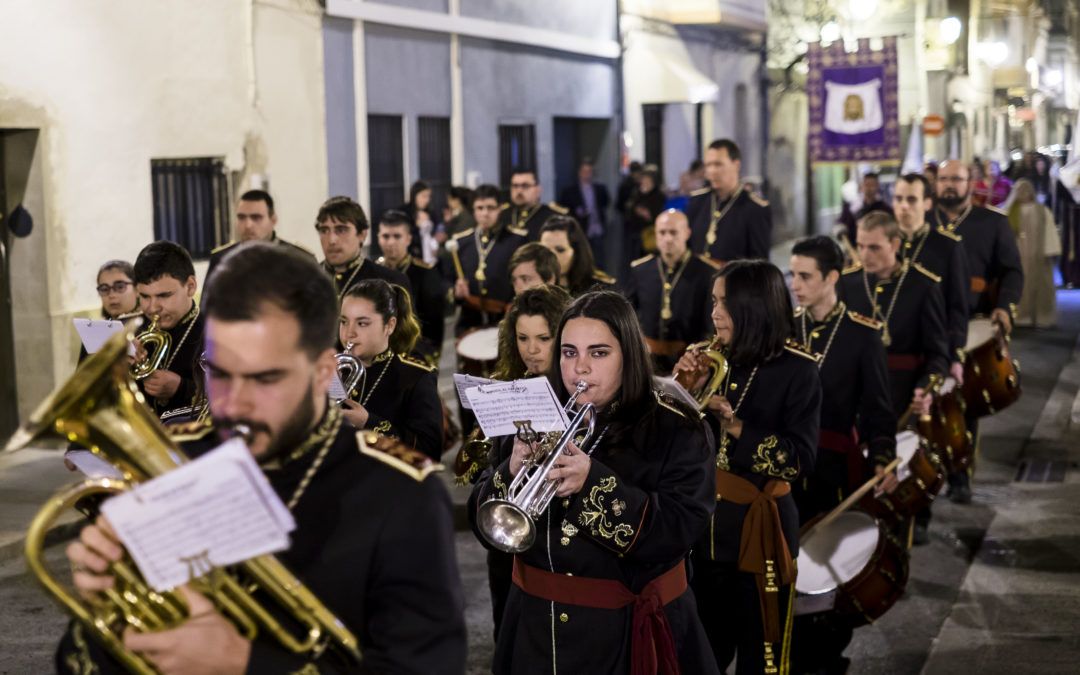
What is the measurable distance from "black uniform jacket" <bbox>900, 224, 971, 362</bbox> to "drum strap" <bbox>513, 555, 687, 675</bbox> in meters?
5.75

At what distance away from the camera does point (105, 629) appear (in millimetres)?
2537

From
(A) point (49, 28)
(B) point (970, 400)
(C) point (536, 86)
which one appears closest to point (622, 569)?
(B) point (970, 400)

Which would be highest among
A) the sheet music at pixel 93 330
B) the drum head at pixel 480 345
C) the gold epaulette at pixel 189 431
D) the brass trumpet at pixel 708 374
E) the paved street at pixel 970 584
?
the gold epaulette at pixel 189 431

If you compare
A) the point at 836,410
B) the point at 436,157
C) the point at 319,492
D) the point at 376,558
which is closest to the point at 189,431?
the point at 319,492

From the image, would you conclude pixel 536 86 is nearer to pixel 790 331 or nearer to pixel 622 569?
pixel 790 331

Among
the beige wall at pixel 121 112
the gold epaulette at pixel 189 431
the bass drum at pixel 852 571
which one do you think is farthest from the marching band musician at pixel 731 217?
the gold epaulette at pixel 189 431

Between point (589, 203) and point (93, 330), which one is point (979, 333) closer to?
point (93, 330)

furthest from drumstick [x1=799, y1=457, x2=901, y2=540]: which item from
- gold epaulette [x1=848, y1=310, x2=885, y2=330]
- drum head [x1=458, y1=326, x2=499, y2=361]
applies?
drum head [x1=458, y1=326, x2=499, y2=361]

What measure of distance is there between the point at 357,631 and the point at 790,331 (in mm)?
3372

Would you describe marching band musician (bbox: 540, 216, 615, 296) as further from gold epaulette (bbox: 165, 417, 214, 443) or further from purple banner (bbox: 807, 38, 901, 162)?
purple banner (bbox: 807, 38, 901, 162)

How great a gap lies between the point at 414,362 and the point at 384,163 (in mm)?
11772

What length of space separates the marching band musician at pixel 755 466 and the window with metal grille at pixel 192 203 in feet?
29.0

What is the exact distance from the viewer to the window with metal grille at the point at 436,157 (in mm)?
18594

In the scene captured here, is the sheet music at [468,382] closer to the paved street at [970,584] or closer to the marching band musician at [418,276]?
the paved street at [970,584]
